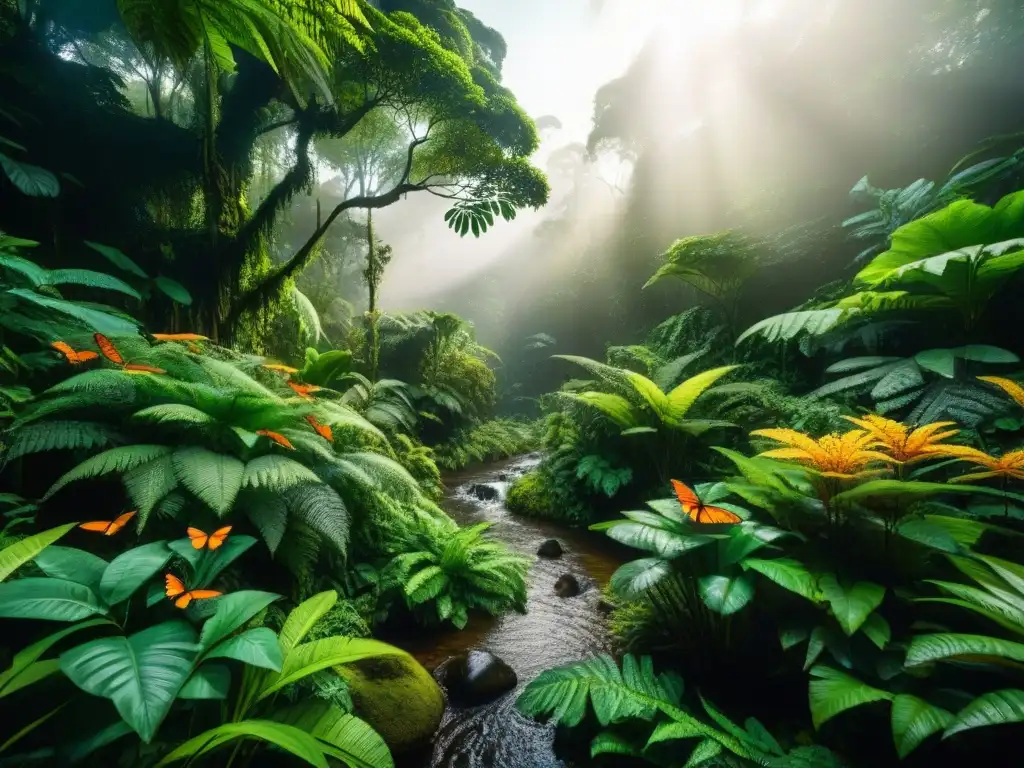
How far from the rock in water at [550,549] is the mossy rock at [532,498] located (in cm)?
91

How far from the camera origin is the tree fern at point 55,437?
152cm

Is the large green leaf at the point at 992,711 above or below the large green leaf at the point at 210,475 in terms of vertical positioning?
below

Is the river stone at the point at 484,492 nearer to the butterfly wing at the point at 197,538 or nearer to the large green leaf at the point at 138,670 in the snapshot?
the butterfly wing at the point at 197,538

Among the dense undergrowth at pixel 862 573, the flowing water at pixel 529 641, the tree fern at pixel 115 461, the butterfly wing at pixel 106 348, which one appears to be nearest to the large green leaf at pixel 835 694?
the dense undergrowth at pixel 862 573

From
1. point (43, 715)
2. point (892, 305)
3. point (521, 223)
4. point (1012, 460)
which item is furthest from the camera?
point (521, 223)

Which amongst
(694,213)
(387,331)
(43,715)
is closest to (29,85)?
(43,715)

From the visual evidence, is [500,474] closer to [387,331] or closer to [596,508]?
[596,508]

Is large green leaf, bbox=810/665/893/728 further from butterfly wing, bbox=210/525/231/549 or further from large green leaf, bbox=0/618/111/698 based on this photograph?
large green leaf, bbox=0/618/111/698

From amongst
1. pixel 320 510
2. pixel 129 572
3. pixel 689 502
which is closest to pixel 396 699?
pixel 320 510

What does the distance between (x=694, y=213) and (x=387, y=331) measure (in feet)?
26.6

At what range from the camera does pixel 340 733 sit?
116 cm

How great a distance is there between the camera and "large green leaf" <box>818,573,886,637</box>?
129 centimetres

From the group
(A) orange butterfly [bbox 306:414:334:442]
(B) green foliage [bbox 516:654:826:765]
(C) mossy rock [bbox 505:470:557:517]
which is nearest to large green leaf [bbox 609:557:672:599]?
(B) green foliage [bbox 516:654:826:765]

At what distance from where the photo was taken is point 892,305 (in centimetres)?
310
